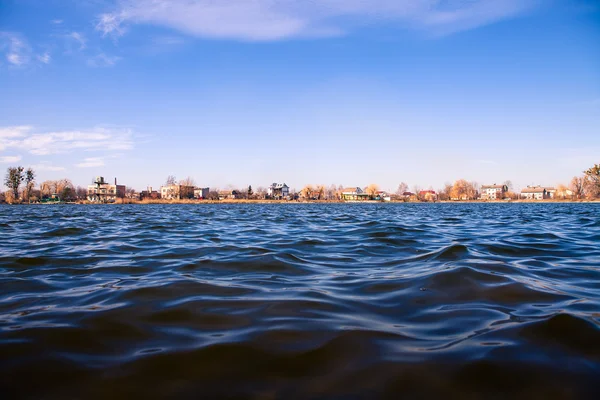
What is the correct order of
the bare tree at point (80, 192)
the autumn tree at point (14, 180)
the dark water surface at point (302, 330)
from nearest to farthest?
1. the dark water surface at point (302, 330)
2. the autumn tree at point (14, 180)
3. the bare tree at point (80, 192)

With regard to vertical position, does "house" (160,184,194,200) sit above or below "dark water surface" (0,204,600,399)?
above

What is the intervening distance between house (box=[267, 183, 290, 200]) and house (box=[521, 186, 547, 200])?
335 ft

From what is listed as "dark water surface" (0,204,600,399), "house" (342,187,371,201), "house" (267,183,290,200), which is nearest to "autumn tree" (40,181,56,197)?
"house" (267,183,290,200)

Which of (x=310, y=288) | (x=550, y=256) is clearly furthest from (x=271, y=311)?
(x=550, y=256)

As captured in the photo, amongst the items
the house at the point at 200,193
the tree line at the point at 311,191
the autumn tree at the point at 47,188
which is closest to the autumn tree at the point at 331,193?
the tree line at the point at 311,191

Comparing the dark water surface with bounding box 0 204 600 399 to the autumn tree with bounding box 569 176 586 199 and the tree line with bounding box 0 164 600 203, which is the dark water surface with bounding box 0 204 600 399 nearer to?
the tree line with bounding box 0 164 600 203

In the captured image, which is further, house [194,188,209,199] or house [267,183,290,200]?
house [267,183,290,200]

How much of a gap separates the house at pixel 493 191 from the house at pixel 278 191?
290ft

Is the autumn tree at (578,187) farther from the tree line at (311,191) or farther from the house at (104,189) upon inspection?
the house at (104,189)

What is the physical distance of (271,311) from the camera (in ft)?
10.8

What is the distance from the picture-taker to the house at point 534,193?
145 metres

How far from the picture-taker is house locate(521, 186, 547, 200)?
475 ft

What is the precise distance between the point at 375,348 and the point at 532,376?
0.93 metres

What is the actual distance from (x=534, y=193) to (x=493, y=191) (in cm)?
1645
